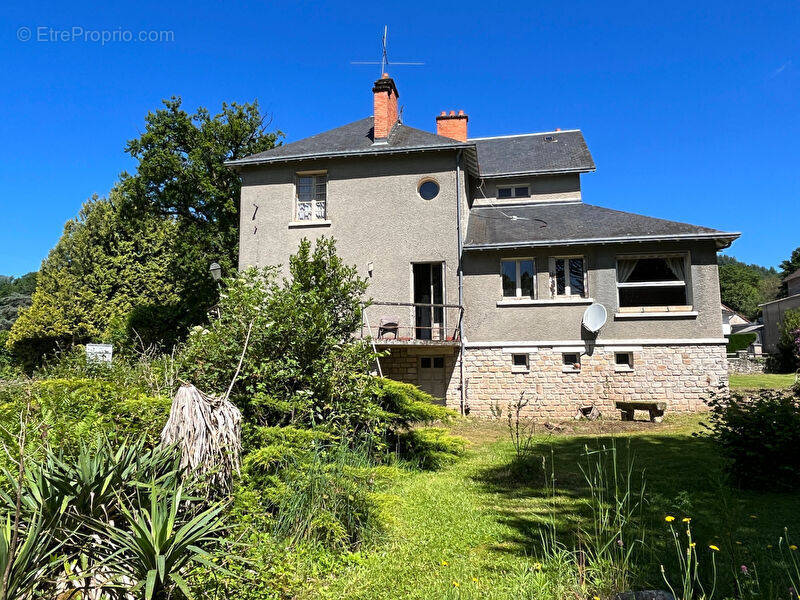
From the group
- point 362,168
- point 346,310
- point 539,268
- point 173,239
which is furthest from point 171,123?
point 346,310

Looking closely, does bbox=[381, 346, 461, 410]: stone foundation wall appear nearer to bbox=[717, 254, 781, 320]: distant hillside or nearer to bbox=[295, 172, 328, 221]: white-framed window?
bbox=[295, 172, 328, 221]: white-framed window

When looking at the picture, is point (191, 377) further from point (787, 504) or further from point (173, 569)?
point (787, 504)

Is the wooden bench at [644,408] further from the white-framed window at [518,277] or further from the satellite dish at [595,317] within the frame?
the white-framed window at [518,277]

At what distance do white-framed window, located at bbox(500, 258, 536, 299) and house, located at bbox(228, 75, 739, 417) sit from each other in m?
0.04

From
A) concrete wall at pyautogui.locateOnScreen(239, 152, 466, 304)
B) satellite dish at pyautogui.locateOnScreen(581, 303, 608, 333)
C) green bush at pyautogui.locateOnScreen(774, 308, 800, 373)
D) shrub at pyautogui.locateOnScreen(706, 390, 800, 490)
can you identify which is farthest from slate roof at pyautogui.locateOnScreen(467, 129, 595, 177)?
green bush at pyautogui.locateOnScreen(774, 308, 800, 373)

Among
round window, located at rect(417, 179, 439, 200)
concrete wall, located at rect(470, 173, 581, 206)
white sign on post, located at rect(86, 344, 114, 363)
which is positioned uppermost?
concrete wall, located at rect(470, 173, 581, 206)

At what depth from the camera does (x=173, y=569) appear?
317cm

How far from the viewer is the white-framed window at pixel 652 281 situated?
14.2 m

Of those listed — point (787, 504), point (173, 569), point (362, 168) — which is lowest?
point (787, 504)

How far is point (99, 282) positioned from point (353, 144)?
18669 mm

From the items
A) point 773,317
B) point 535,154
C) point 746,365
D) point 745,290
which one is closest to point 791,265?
point 745,290

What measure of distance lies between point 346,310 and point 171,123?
22.4 m

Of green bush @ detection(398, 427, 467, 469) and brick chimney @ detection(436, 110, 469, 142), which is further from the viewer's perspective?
brick chimney @ detection(436, 110, 469, 142)

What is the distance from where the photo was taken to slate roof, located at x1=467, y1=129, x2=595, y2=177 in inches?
711
